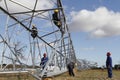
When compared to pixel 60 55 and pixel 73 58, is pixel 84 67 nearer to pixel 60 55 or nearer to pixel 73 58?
pixel 73 58

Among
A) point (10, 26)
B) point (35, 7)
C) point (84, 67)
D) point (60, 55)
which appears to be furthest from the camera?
point (84, 67)

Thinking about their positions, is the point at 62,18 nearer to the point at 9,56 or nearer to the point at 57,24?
the point at 57,24

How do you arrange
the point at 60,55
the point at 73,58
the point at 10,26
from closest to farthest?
the point at 10,26 < the point at 60,55 < the point at 73,58

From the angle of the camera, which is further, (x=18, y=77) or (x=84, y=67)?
(x=84, y=67)


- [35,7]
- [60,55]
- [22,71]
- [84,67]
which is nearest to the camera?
[22,71]

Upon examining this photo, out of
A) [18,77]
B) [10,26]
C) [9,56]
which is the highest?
[10,26]

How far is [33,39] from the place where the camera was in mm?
21125

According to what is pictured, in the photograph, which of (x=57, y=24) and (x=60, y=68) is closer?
(x=57, y=24)

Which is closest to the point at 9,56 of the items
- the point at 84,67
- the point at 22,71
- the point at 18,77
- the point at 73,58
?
the point at 18,77

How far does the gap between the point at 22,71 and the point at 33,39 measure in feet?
23.1

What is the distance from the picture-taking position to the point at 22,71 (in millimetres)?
14203

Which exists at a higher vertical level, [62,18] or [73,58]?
[62,18]

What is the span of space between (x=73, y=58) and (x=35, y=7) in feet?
35.4

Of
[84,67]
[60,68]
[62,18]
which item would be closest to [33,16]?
[62,18]
